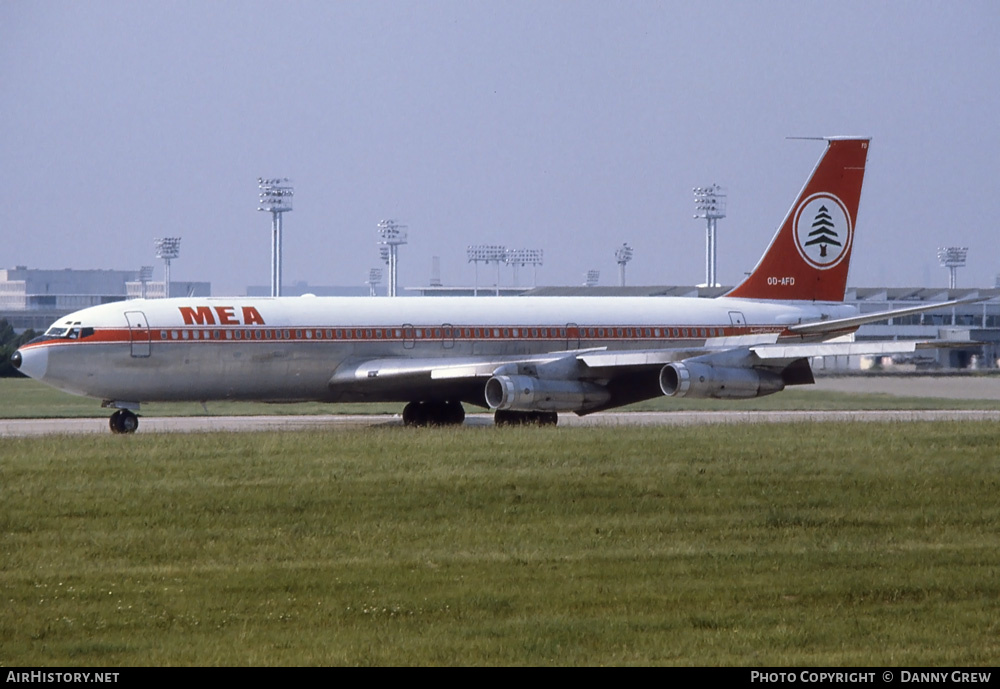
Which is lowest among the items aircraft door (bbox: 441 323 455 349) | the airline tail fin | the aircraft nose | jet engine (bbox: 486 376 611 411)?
jet engine (bbox: 486 376 611 411)

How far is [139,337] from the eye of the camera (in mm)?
35219

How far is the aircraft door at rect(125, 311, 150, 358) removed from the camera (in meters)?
35.1

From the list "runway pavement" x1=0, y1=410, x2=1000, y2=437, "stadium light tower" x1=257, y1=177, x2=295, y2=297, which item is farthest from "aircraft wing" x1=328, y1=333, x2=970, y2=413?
"stadium light tower" x1=257, y1=177, x2=295, y2=297

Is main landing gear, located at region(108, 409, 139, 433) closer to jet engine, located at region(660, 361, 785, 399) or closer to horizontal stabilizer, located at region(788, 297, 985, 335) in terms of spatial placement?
jet engine, located at region(660, 361, 785, 399)

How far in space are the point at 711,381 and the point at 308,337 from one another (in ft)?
34.3

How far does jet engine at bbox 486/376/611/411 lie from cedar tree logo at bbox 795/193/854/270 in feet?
34.1

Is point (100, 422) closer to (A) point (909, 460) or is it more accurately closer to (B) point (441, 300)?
(B) point (441, 300)

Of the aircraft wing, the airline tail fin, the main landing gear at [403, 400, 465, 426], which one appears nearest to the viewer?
the aircraft wing

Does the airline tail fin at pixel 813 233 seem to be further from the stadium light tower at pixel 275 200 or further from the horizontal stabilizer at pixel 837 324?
the stadium light tower at pixel 275 200

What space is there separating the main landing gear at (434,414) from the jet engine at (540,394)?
323 centimetres

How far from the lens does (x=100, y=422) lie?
4038cm

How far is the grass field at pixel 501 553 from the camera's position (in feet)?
43.2
